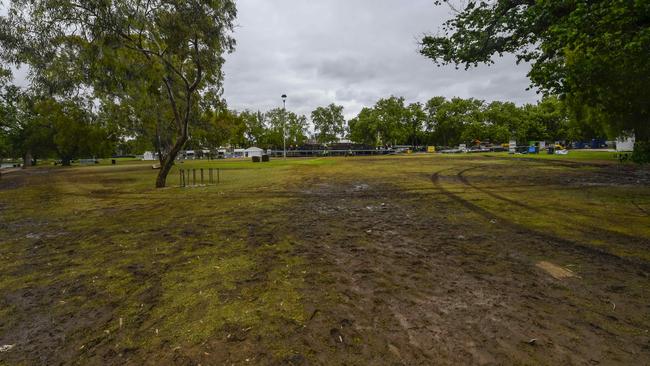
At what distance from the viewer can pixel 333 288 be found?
439 cm

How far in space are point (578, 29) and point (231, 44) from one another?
14617 millimetres

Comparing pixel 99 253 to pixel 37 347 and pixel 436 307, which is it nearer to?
pixel 37 347

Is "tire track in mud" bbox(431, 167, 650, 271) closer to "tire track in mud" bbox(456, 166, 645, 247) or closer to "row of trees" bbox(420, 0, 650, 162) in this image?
"tire track in mud" bbox(456, 166, 645, 247)

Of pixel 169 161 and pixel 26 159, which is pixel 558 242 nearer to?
pixel 169 161

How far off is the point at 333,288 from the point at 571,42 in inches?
362

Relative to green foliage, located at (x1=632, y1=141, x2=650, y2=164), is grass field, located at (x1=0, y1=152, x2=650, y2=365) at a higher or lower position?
lower

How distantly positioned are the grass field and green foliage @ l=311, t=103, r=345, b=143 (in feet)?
328

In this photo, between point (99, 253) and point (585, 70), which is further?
point (585, 70)

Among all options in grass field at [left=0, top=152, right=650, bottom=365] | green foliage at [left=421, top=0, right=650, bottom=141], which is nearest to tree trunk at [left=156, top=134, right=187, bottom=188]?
grass field at [left=0, top=152, right=650, bottom=365]


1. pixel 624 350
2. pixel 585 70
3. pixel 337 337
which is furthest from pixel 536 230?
pixel 585 70

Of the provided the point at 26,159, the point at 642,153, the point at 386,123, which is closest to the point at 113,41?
the point at 642,153

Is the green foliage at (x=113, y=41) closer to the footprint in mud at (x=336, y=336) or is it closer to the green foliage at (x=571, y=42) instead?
the green foliage at (x=571, y=42)

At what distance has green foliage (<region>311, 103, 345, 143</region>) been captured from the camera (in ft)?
350

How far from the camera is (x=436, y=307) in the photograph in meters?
3.83
